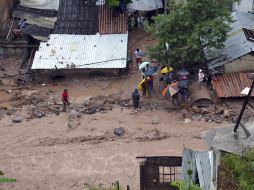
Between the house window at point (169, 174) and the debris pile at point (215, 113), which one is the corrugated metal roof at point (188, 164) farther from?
the debris pile at point (215, 113)

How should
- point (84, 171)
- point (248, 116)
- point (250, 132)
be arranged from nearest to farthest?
point (250, 132), point (84, 171), point (248, 116)

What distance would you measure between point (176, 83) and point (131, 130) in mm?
2438

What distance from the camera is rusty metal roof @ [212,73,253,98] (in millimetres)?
19031

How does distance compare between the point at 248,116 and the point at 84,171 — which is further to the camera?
the point at 248,116

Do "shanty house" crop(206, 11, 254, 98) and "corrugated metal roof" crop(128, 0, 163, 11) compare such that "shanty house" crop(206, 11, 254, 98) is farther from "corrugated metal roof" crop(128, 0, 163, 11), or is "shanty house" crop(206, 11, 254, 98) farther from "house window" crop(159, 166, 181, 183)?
"house window" crop(159, 166, 181, 183)

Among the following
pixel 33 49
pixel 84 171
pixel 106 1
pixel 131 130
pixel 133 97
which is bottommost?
pixel 84 171

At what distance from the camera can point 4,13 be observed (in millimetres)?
24875

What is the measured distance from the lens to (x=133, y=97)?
19.2m

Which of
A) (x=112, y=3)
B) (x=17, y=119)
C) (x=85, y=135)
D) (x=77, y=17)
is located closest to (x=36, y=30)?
(x=77, y=17)

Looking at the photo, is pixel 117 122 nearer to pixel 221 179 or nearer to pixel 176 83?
pixel 176 83

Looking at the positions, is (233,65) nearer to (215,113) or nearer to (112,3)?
(215,113)

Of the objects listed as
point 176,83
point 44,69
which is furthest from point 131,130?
point 44,69

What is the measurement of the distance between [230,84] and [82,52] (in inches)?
250

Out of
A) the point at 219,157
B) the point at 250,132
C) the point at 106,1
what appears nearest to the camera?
the point at 219,157
